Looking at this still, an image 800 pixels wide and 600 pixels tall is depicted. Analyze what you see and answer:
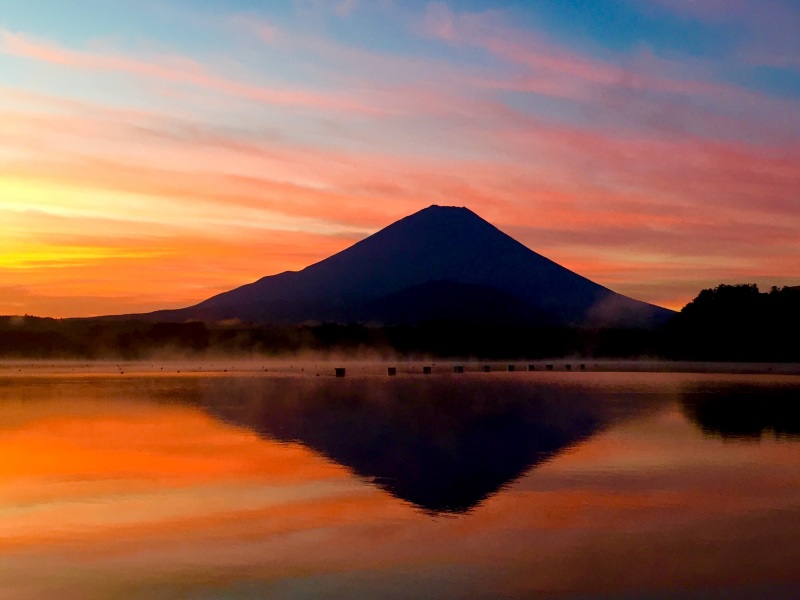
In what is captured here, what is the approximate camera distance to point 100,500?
25844mm

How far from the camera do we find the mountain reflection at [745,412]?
43375 mm

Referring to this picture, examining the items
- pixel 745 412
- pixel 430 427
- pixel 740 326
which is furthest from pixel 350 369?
pixel 430 427

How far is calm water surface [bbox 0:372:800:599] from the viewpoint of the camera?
17734 millimetres

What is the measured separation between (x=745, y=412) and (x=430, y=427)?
2058cm

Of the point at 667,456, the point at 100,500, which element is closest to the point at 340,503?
the point at 100,500

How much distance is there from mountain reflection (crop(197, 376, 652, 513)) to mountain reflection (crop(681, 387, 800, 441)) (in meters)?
4.64

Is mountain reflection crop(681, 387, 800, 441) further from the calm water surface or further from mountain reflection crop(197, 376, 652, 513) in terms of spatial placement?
mountain reflection crop(197, 376, 652, 513)

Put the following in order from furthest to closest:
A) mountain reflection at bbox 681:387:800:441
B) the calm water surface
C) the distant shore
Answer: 1. the distant shore
2. mountain reflection at bbox 681:387:800:441
3. the calm water surface

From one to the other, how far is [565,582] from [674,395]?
55.6 meters

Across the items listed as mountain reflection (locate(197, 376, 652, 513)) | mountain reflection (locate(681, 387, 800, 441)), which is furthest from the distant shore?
mountain reflection (locate(681, 387, 800, 441))

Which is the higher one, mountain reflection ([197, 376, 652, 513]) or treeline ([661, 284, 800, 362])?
treeline ([661, 284, 800, 362])

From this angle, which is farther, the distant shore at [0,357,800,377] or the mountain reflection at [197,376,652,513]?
the distant shore at [0,357,800,377]

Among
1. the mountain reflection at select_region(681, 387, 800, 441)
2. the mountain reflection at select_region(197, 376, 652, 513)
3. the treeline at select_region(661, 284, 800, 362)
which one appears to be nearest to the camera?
the mountain reflection at select_region(197, 376, 652, 513)

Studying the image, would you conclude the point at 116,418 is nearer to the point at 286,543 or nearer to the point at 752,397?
the point at 286,543
